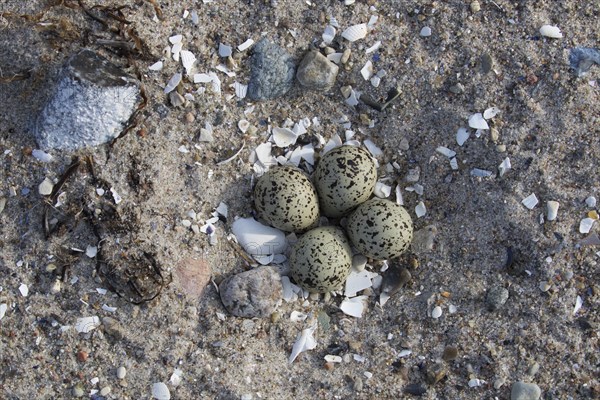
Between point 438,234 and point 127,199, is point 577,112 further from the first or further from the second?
point 127,199

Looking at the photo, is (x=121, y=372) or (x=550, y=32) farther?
(x=550, y=32)

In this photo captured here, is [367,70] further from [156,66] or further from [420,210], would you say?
[156,66]

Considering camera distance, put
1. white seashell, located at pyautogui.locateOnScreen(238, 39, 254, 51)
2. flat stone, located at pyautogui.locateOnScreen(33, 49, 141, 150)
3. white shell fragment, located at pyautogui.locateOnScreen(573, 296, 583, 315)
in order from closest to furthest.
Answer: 1. flat stone, located at pyautogui.locateOnScreen(33, 49, 141, 150)
2. white shell fragment, located at pyautogui.locateOnScreen(573, 296, 583, 315)
3. white seashell, located at pyautogui.locateOnScreen(238, 39, 254, 51)

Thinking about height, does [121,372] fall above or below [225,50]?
below

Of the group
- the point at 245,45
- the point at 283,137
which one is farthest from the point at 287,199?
the point at 245,45

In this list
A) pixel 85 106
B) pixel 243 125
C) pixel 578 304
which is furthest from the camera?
pixel 243 125

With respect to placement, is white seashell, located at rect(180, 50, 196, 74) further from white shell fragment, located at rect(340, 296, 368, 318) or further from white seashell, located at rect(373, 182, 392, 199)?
white shell fragment, located at rect(340, 296, 368, 318)

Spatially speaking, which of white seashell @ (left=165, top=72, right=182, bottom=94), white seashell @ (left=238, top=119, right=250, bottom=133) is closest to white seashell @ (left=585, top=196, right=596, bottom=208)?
white seashell @ (left=238, top=119, right=250, bottom=133)
